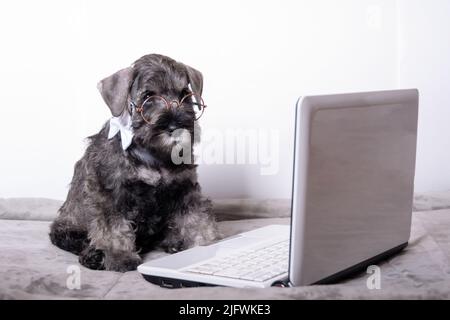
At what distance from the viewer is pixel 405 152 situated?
2023mm

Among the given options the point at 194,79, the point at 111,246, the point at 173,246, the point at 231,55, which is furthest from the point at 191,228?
the point at 231,55

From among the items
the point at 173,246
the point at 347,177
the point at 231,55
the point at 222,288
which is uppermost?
the point at 231,55

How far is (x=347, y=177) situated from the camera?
169 cm

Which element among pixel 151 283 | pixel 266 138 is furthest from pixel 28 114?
pixel 151 283

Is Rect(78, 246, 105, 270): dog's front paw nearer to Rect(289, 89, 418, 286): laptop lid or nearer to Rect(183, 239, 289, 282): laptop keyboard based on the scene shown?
Rect(183, 239, 289, 282): laptop keyboard

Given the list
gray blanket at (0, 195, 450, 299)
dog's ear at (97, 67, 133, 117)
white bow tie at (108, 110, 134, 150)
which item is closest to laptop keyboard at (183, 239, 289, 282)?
gray blanket at (0, 195, 450, 299)

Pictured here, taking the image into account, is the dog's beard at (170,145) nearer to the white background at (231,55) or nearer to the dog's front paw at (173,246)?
the dog's front paw at (173,246)

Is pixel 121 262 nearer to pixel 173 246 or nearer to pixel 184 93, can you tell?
pixel 173 246

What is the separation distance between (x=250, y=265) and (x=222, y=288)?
1.04 feet

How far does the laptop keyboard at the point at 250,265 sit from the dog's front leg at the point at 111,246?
411mm

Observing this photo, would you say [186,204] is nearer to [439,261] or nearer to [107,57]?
[439,261]

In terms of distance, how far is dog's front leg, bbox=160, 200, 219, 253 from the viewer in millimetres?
2512

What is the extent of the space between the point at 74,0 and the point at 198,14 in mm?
665

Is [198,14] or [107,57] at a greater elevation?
[198,14]
